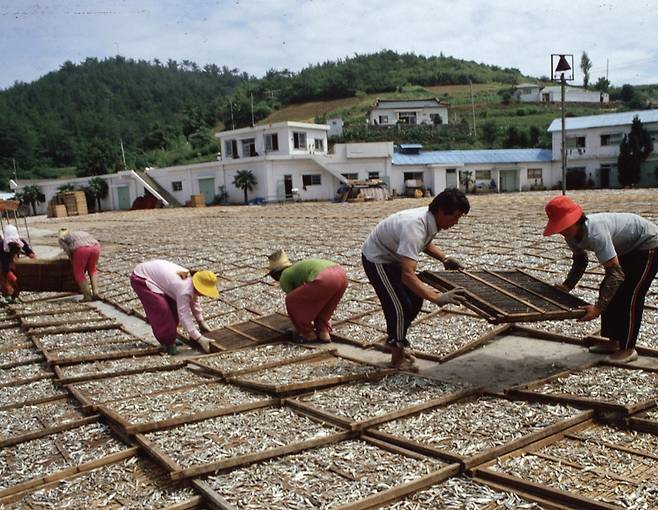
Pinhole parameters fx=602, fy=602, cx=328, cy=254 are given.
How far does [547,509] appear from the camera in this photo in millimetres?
2525

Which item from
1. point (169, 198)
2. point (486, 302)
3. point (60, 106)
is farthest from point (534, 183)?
point (60, 106)

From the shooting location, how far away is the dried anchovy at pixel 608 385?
3.56 metres

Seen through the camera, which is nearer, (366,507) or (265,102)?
(366,507)

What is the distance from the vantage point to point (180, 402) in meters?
4.00

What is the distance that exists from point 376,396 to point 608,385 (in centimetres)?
145

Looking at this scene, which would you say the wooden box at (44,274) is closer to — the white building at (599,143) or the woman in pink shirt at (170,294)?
the woman in pink shirt at (170,294)

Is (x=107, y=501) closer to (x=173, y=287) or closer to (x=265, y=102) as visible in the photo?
(x=173, y=287)

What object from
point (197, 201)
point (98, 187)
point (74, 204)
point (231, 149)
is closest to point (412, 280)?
point (197, 201)

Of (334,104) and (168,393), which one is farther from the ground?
(334,104)

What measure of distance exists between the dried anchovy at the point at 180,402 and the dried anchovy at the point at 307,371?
208 mm

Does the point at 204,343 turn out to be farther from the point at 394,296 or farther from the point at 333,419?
the point at 333,419

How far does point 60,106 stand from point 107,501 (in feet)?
256

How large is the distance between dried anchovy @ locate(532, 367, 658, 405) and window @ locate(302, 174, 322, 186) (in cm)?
2842

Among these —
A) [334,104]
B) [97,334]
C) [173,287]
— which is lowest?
[97,334]
